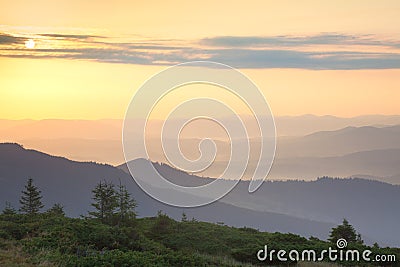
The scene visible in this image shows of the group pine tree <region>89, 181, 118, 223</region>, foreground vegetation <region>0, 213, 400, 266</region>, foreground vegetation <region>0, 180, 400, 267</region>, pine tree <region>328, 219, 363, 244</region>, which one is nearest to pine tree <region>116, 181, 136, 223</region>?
foreground vegetation <region>0, 180, 400, 267</region>

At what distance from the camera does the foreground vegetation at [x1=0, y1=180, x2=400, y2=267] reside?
31.0m

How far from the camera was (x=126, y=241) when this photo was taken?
3653 cm

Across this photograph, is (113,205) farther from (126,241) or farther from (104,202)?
(126,241)

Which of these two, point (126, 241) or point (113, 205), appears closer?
point (126, 241)

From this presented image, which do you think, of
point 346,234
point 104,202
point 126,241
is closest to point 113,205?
point 104,202

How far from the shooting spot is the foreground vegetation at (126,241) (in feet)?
102

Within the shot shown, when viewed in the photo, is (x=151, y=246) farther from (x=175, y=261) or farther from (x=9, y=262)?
(x=9, y=262)

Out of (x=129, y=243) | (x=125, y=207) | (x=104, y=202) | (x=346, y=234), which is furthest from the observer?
(x=346, y=234)

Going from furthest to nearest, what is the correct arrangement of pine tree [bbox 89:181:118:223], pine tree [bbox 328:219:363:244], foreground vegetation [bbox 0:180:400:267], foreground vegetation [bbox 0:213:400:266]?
pine tree [bbox 328:219:363:244] → pine tree [bbox 89:181:118:223] → foreground vegetation [bbox 0:180:400:267] → foreground vegetation [bbox 0:213:400:266]

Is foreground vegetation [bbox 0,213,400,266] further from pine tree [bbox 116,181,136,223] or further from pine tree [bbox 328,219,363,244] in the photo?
pine tree [bbox 328,219,363,244]

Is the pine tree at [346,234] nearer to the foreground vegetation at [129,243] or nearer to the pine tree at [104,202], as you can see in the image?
the foreground vegetation at [129,243]

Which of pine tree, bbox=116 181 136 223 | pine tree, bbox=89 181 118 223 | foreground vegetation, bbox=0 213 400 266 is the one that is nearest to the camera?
foreground vegetation, bbox=0 213 400 266

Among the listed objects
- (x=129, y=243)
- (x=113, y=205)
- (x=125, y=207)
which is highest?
(x=113, y=205)

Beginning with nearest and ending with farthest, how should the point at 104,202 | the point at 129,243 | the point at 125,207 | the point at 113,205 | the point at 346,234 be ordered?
1. the point at 129,243
2. the point at 125,207
3. the point at 113,205
4. the point at 104,202
5. the point at 346,234
